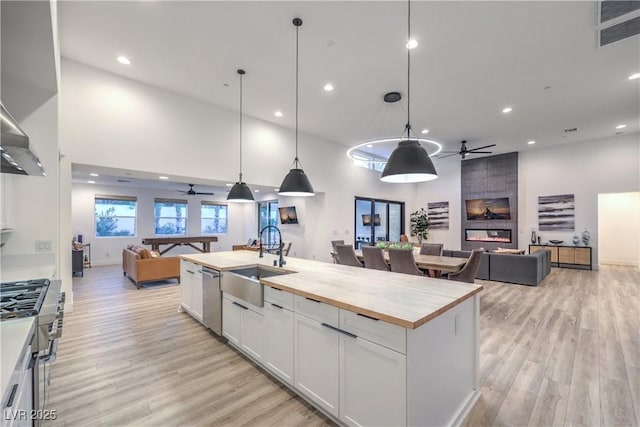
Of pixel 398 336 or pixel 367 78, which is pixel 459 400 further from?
pixel 367 78

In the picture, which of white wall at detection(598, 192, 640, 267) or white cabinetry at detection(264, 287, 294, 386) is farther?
white wall at detection(598, 192, 640, 267)

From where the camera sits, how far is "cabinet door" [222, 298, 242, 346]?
111 inches

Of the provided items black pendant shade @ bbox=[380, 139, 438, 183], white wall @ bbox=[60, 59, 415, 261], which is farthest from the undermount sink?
white wall @ bbox=[60, 59, 415, 261]

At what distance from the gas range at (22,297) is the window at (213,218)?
32.6ft

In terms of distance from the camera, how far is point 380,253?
455 cm

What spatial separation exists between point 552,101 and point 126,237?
12.5 metres

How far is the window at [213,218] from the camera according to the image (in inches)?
456

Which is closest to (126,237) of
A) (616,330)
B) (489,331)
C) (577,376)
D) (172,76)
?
(172,76)

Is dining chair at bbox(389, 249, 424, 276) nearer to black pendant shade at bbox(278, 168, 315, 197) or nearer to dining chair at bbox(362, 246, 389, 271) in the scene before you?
dining chair at bbox(362, 246, 389, 271)

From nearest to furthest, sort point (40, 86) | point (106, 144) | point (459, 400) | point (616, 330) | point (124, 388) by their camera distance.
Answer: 1. point (459, 400)
2. point (124, 388)
3. point (40, 86)
4. point (616, 330)
5. point (106, 144)

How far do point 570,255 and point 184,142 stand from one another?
10.3 metres

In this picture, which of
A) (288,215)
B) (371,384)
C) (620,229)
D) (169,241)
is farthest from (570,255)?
(169,241)

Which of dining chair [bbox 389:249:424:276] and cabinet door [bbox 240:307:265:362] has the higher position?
dining chair [bbox 389:249:424:276]

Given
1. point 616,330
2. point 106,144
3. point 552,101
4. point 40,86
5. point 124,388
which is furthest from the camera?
point 552,101
